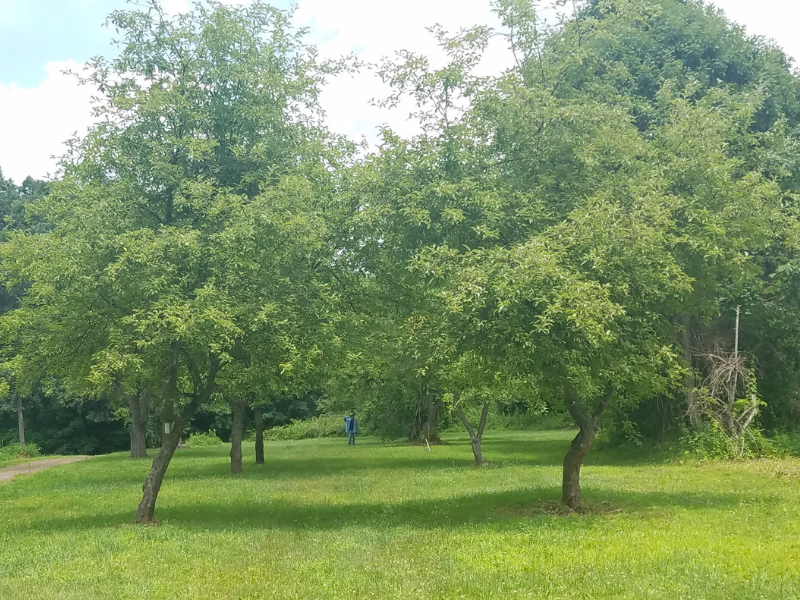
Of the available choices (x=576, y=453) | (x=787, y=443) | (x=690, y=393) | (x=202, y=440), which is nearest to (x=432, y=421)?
(x=690, y=393)

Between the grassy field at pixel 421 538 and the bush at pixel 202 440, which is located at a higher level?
the grassy field at pixel 421 538

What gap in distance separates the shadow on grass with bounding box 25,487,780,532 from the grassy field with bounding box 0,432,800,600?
5cm

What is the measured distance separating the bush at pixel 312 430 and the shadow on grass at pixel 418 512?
40.9 m

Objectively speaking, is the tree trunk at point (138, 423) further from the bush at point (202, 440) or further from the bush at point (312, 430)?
the bush at point (312, 430)

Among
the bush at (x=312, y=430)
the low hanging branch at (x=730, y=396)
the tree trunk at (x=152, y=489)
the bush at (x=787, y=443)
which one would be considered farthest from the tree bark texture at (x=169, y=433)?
the bush at (x=312, y=430)

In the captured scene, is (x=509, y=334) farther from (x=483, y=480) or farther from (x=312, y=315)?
(x=483, y=480)

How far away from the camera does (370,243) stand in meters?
14.1

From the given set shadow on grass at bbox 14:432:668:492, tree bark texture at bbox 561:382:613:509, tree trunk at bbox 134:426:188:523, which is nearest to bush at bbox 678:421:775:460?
shadow on grass at bbox 14:432:668:492

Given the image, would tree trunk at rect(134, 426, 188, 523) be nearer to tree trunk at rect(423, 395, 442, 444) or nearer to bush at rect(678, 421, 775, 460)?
bush at rect(678, 421, 775, 460)

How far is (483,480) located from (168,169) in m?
11.7

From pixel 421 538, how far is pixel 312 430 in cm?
4712

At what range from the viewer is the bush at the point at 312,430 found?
57.3m

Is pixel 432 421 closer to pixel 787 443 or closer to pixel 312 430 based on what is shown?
pixel 787 443

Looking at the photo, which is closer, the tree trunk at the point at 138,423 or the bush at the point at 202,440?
the tree trunk at the point at 138,423
